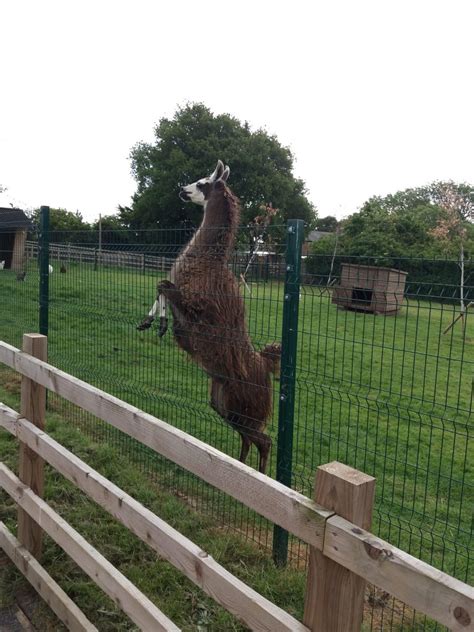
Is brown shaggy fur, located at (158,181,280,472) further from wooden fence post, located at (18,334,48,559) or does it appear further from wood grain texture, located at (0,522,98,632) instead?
wood grain texture, located at (0,522,98,632)

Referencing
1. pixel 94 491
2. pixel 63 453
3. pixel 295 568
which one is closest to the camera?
pixel 94 491

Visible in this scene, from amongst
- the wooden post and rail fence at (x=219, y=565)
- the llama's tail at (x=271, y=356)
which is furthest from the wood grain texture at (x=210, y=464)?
the llama's tail at (x=271, y=356)

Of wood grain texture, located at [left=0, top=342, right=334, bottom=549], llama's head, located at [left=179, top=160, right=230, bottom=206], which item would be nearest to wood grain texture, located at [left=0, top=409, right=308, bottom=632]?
wood grain texture, located at [left=0, top=342, right=334, bottom=549]

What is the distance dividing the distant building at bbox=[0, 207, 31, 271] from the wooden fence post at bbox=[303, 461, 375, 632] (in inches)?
258

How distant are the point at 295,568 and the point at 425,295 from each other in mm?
2020

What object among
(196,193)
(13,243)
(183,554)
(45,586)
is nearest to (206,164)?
(13,243)

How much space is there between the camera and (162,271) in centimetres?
441

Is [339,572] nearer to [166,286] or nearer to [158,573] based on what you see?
[158,573]

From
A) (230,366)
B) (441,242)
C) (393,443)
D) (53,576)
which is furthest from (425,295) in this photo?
(441,242)

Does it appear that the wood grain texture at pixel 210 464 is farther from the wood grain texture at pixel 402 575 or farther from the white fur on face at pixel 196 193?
the white fur on face at pixel 196 193

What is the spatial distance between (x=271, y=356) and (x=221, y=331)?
446 millimetres

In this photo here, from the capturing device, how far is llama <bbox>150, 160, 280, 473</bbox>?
12.6ft

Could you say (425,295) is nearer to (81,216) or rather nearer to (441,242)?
(441,242)

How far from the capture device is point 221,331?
383cm
